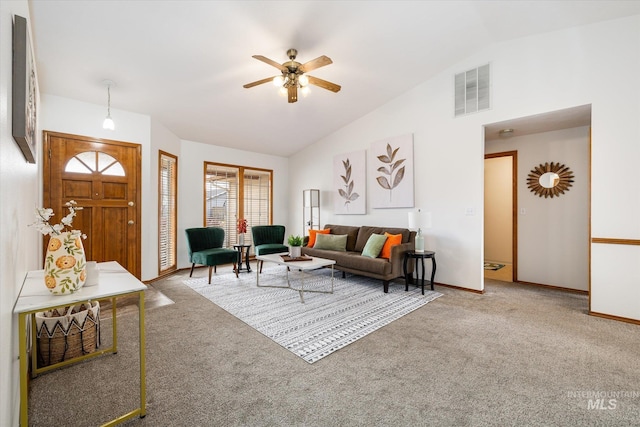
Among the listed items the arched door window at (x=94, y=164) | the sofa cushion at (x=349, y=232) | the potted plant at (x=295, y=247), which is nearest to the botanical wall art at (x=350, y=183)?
the sofa cushion at (x=349, y=232)

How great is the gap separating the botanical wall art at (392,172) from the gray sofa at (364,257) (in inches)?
20.4

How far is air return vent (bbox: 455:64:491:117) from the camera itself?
156 inches

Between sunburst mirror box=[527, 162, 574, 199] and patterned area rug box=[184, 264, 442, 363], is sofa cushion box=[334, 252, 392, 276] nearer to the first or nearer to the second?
patterned area rug box=[184, 264, 442, 363]

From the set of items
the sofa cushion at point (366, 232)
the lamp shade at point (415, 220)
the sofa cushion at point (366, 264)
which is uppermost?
the lamp shade at point (415, 220)

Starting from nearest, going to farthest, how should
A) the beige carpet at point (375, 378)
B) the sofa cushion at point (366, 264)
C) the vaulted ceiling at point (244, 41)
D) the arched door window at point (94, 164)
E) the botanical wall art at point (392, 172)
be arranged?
the beige carpet at point (375, 378) → the vaulted ceiling at point (244, 41) → the arched door window at point (94, 164) → the sofa cushion at point (366, 264) → the botanical wall art at point (392, 172)

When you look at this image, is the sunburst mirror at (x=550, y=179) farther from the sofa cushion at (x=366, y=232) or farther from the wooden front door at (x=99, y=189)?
the wooden front door at (x=99, y=189)

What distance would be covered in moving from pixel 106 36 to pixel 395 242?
4.21 meters

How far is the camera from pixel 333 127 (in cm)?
586

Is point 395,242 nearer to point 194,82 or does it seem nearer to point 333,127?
point 333,127

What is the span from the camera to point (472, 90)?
13.4ft

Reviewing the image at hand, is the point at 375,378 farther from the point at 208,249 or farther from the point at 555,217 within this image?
the point at 555,217

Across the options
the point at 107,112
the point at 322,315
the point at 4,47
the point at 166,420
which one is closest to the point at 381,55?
the point at 322,315

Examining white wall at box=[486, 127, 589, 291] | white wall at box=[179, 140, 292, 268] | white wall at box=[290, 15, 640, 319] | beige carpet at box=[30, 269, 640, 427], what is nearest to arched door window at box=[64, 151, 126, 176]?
white wall at box=[179, 140, 292, 268]

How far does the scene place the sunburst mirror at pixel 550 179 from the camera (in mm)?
4211
